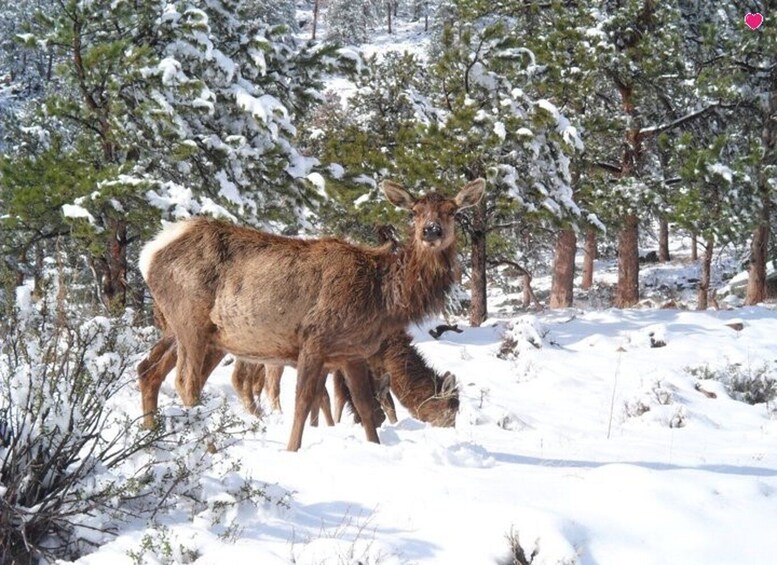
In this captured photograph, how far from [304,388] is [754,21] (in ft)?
48.2

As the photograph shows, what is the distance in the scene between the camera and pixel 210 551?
3.93 meters

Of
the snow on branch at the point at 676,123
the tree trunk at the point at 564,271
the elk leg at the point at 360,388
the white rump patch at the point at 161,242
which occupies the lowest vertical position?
the tree trunk at the point at 564,271

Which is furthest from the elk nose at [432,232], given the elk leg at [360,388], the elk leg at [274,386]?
the elk leg at [274,386]

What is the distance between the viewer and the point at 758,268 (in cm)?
1864

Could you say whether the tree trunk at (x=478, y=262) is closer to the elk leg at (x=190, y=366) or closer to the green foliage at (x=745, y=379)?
the green foliage at (x=745, y=379)

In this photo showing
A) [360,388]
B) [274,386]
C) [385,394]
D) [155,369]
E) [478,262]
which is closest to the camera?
[360,388]

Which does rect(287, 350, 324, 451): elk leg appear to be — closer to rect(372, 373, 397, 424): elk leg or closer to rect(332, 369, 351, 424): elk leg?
rect(372, 373, 397, 424): elk leg

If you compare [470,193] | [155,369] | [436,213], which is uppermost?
[470,193]

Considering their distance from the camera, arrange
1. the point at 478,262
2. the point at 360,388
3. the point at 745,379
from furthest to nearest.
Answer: the point at 478,262, the point at 745,379, the point at 360,388

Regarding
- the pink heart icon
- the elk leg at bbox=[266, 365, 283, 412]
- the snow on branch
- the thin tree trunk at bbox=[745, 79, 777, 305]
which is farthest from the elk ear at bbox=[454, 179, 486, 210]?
the snow on branch

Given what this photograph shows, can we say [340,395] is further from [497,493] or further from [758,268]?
[758,268]

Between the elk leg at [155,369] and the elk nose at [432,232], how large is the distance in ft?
9.06

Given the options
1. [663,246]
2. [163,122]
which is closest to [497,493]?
[163,122]

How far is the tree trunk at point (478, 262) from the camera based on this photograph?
16.3 m
